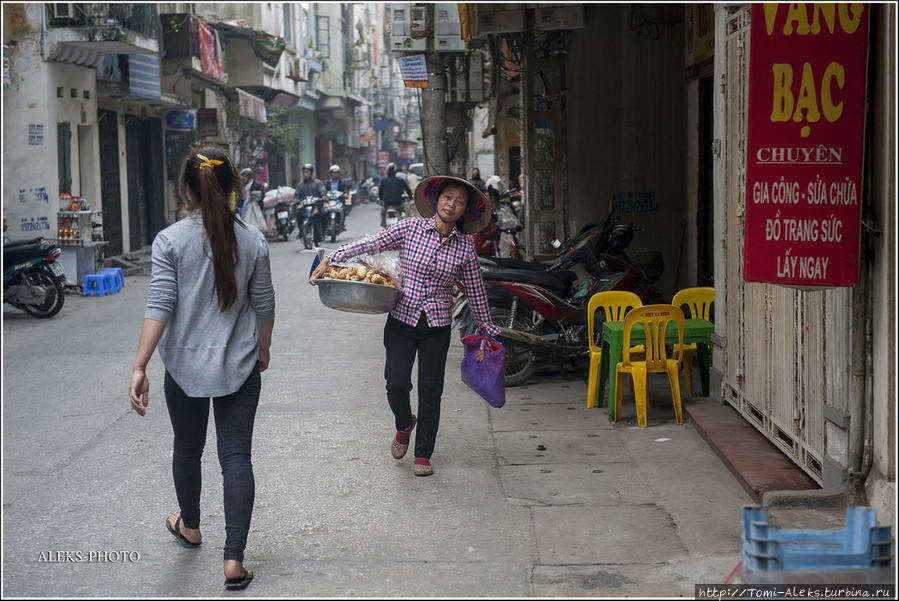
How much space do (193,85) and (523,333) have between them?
832 inches

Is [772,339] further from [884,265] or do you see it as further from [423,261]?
[423,261]

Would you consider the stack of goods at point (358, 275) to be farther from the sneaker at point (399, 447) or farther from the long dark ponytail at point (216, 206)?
the long dark ponytail at point (216, 206)

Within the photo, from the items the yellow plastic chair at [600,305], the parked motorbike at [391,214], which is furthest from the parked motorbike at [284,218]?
the yellow plastic chair at [600,305]

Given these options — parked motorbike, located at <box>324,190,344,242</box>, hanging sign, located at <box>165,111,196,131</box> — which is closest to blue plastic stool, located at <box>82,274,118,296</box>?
parked motorbike, located at <box>324,190,344,242</box>

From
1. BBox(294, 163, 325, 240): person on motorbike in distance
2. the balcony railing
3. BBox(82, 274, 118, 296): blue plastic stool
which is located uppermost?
the balcony railing

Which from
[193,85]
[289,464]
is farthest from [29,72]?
[289,464]

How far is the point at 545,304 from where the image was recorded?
28.4 ft

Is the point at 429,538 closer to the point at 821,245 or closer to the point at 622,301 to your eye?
the point at 821,245

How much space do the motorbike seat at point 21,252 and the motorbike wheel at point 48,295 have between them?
8.9 inches

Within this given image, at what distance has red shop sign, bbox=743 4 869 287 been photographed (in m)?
4.42

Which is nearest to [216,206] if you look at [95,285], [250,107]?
[95,285]

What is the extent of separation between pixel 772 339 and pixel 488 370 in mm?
1588

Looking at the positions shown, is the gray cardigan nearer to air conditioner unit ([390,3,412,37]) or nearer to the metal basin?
→ the metal basin

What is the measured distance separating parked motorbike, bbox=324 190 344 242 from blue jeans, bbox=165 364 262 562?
1901 cm
